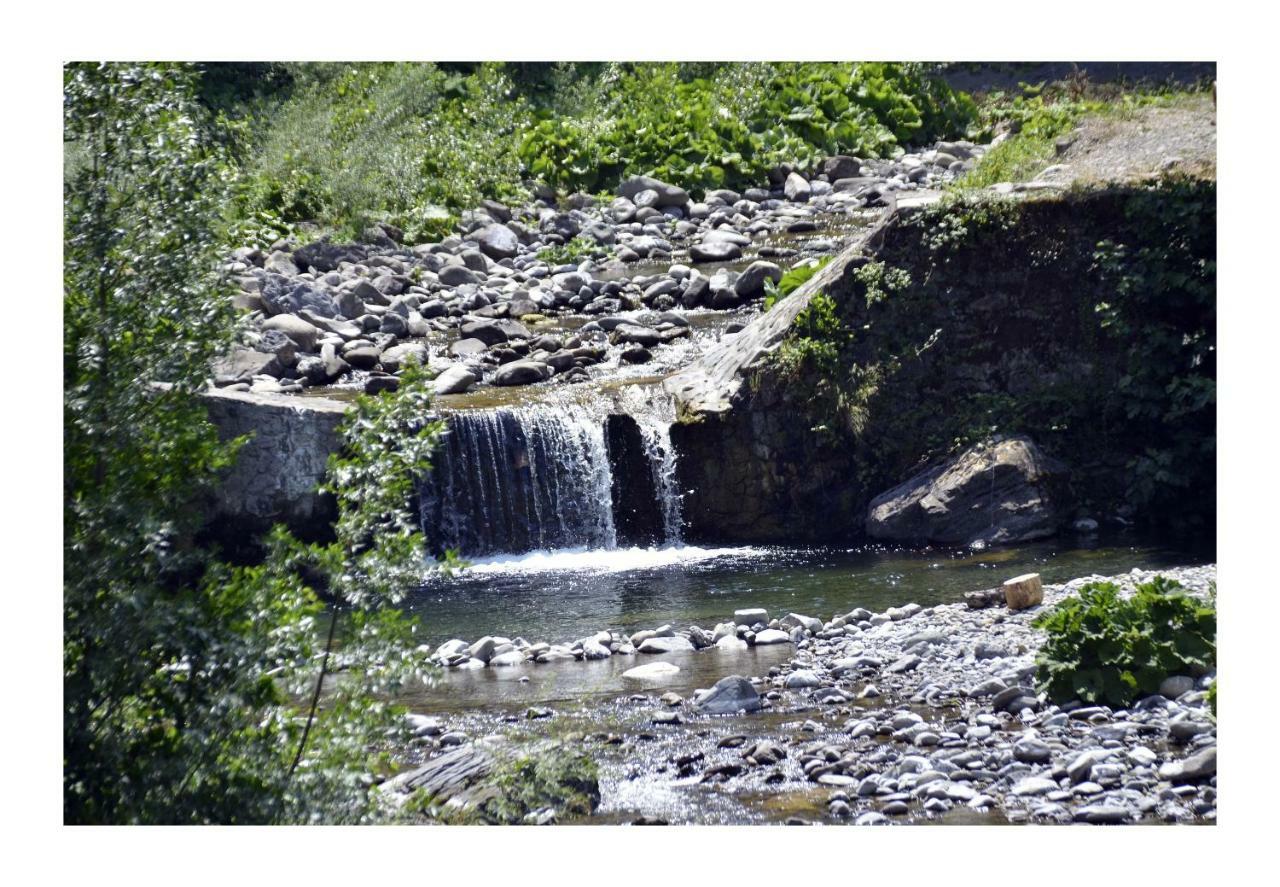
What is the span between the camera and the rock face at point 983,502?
888 centimetres

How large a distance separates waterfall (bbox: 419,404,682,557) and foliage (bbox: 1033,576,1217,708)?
Result: 4.37 meters

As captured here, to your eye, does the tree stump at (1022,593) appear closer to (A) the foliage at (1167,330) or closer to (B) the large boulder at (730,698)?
(B) the large boulder at (730,698)

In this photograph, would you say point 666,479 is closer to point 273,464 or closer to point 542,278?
point 273,464

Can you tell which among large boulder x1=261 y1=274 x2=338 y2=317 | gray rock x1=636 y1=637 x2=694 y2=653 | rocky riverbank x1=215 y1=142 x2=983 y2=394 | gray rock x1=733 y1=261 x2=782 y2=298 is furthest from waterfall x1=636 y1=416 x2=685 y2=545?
large boulder x1=261 y1=274 x2=338 y2=317

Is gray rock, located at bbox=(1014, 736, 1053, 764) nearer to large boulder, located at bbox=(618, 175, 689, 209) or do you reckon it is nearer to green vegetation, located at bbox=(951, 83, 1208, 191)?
green vegetation, located at bbox=(951, 83, 1208, 191)

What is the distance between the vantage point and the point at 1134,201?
9078 millimetres

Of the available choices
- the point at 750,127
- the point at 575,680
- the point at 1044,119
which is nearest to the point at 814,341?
the point at 575,680

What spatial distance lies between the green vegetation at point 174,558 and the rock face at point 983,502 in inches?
209

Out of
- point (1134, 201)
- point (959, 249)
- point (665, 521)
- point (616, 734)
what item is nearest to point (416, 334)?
point (665, 521)

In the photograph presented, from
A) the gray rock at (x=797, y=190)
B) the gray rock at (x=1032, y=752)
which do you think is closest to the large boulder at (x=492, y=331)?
the gray rock at (x=797, y=190)

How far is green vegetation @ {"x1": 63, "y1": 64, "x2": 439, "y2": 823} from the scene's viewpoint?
396 cm

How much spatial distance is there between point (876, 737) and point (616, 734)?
0.99 m

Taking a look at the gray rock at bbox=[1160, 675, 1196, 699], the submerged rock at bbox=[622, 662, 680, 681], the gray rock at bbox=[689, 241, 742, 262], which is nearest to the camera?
the gray rock at bbox=[1160, 675, 1196, 699]

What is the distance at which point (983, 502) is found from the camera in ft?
29.4
